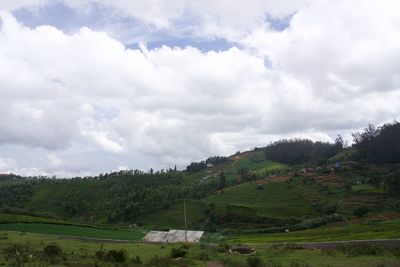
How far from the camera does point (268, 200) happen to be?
119m

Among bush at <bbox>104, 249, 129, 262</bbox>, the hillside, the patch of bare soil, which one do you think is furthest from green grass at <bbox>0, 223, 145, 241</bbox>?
the patch of bare soil

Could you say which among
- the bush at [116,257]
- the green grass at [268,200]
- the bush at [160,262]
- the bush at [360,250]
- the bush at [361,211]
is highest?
the green grass at [268,200]

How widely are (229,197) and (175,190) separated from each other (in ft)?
51.7

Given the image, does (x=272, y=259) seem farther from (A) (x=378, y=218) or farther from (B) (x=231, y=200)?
(B) (x=231, y=200)

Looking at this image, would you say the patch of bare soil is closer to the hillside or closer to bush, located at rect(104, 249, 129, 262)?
the hillside

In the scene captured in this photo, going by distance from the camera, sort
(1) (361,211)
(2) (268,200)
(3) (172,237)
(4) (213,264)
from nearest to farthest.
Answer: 1. (4) (213,264)
2. (3) (172,237)
3. (1) (361,211)
4. (2) (268,200)

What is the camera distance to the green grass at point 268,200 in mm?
108125

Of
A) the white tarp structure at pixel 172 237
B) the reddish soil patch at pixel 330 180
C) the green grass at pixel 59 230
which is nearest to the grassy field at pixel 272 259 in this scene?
the white tarp structure at pixel 172 237

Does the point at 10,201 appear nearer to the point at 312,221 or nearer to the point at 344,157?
the point at 312,221

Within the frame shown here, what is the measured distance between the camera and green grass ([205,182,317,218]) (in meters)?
108

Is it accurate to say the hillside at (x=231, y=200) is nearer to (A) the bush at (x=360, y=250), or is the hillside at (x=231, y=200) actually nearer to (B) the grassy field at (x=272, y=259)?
(A) the bush at (x=360, y=250)

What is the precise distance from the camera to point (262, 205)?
113750mm

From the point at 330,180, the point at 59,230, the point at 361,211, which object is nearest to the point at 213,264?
the point at 59,230

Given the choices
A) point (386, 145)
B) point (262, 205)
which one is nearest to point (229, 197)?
point (262, 205)
